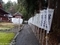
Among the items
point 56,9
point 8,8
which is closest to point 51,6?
point 56,9

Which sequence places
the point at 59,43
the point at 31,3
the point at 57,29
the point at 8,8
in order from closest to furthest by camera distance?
the point at 59,43 → the point at 57,29 → the point at 31,3 → the point at 8,8

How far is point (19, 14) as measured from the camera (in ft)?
251

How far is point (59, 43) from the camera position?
8.31m

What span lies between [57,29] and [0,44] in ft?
24.2

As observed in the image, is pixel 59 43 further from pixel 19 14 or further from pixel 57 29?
pixel 19 14

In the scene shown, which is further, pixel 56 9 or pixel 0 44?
pixel 0 44

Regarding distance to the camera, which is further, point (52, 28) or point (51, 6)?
point (51, 6)

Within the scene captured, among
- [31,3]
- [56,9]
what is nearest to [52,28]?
[56,9]

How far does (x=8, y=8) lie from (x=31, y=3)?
90.7 m

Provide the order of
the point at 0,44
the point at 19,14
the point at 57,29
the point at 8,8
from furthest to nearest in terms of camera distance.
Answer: the point at 8,8
the point at 19,14
the point at 0,44
the point at 57,29

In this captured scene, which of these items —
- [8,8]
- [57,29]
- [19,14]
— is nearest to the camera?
[57,29]

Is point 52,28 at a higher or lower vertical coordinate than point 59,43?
higher

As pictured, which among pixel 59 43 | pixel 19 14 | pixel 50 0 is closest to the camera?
pixel 59 43

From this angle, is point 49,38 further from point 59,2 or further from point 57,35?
point 59,2
